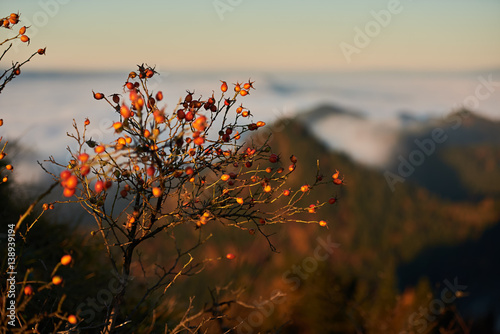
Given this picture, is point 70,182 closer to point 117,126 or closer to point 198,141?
point 117,126

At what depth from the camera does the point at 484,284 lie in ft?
436

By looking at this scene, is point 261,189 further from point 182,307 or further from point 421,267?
point 421,267

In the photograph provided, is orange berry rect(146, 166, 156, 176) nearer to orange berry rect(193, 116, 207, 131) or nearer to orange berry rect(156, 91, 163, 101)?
orange berry rect(193, 116, 207, 131)

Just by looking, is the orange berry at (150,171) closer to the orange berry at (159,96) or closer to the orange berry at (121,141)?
the orange berry at (121,141)

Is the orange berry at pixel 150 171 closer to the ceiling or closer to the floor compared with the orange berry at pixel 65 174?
closer to the floor

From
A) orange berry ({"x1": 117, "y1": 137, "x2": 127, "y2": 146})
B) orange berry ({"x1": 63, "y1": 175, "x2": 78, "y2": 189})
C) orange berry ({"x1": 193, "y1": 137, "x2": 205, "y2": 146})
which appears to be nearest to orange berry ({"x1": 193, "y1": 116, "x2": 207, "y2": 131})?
orange berry ({"x1": 193, "y1": 137, "x2": 205, "y2": 146})

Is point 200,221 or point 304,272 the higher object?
point 200,221

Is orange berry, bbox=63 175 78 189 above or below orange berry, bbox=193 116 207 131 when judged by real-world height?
below

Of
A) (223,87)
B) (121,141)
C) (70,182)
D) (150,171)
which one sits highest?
(223,87)

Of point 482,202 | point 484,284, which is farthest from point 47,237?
point 482,202

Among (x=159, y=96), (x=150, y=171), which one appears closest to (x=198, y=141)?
(x=150, y=171)

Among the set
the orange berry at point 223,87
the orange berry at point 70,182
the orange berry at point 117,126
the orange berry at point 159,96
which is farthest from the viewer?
the orange berry at point 223,87

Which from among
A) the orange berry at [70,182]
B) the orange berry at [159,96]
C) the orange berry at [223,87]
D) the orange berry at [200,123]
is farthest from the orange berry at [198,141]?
the orange berry at [70,182]

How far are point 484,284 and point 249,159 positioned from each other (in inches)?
6107
